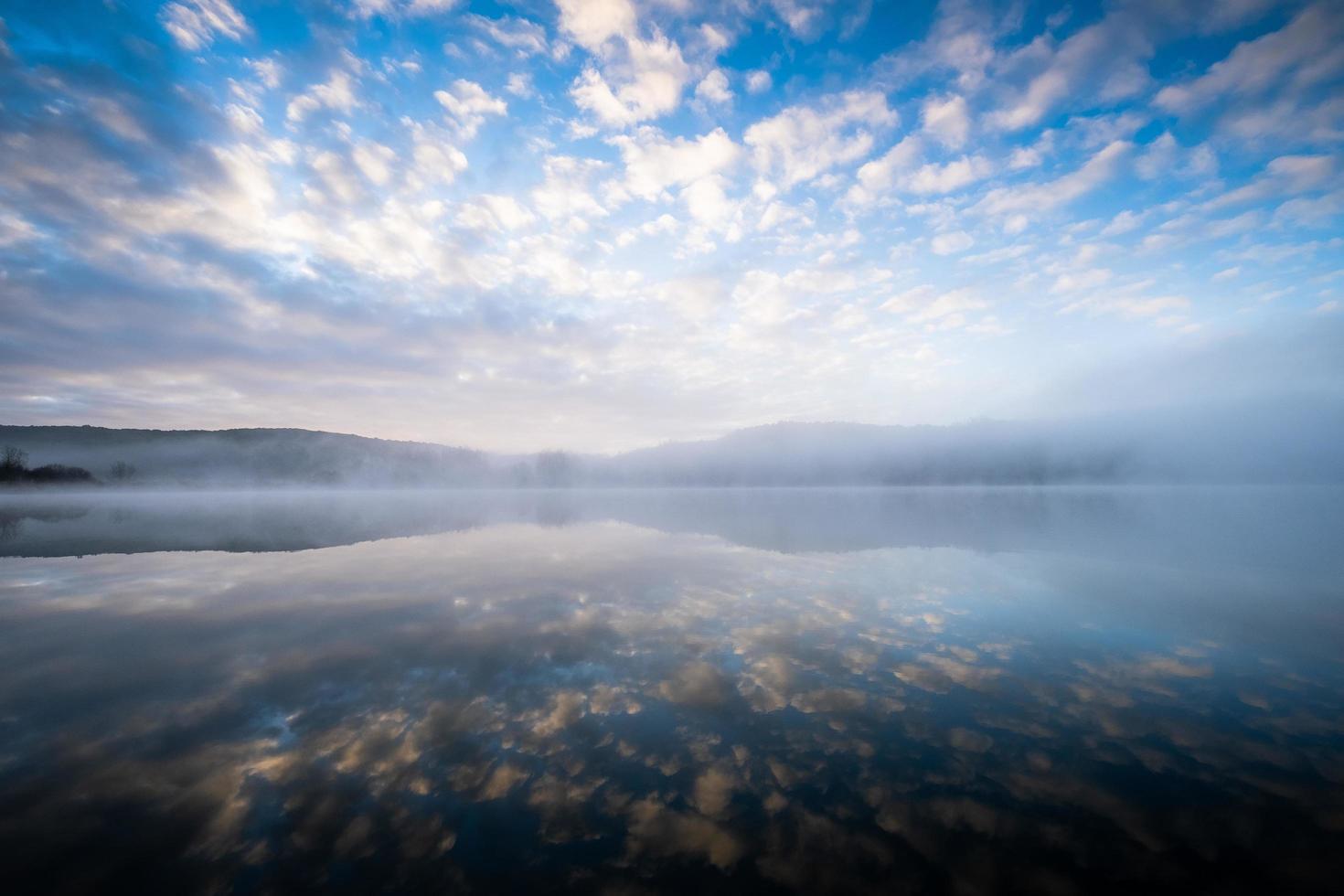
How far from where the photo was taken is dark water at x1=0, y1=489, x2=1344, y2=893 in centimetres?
542

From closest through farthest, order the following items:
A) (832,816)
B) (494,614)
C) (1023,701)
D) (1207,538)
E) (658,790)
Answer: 1. (832,816)
2. (658,790)
3. (1023,701)
4. (494,614)
5. (1207,538)

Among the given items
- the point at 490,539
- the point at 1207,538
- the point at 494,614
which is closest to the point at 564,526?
the point at 490,539

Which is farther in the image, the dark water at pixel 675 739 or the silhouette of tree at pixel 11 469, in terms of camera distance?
the silhouette of tree at pixel 11 469

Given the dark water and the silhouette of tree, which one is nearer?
the dark water

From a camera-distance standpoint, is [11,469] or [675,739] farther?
[11,469]

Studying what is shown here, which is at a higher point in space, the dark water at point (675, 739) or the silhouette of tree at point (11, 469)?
the silhouette of tree at point (11, 469)

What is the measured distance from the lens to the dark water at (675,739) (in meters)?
5.42

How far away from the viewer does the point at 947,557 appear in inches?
1038

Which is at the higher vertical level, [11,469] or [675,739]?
[11,469]

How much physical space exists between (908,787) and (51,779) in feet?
38.2

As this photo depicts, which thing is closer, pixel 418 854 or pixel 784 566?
pixel 418 854

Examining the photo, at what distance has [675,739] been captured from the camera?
821 centimetres

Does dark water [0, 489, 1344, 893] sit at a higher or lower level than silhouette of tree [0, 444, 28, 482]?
lower

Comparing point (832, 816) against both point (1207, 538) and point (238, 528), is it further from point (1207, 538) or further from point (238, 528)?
point (238, 528)
